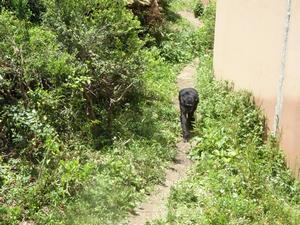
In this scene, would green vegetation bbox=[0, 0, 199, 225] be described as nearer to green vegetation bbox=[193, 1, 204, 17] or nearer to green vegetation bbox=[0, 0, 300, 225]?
green vegetation bbox=[0, 0, 300, 225]

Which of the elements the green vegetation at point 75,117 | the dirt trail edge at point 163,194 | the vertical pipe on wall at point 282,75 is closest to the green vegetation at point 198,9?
the dirt trail edge at point 163,194

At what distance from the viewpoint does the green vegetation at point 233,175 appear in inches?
314

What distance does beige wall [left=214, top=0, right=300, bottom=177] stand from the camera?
9.60 m

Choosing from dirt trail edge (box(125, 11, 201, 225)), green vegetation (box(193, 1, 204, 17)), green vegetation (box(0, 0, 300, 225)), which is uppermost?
green vegetation (box(193, 1, 204, 17))

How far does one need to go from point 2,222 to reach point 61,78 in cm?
320

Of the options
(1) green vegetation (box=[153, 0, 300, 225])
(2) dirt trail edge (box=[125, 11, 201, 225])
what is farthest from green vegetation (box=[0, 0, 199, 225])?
(1) green vegetation (box=[153, 0, 300, 225])

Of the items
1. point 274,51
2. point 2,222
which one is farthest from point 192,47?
point 2,222

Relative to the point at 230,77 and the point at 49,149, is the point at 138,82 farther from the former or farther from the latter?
the point at 49,149

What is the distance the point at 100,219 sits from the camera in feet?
25.6

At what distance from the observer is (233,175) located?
9344mm

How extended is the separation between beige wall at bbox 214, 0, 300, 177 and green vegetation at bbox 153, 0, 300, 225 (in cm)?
33

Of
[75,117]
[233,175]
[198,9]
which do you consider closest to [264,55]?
[233,175]

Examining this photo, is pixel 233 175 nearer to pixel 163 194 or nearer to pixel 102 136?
pixel 163 194

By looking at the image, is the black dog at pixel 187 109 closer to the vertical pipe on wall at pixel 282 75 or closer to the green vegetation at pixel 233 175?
the green vegetation at pixel 233 175
